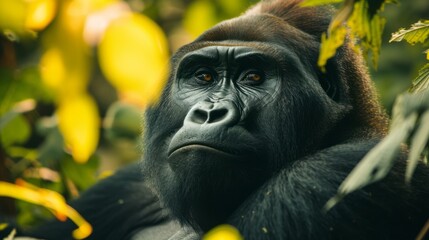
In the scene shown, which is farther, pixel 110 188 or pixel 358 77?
pixel 110 188

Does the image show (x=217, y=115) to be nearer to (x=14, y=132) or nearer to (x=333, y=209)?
(x=333, y=209)

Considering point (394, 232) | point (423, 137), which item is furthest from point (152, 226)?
point (423, 137)

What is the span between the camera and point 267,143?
359 centimetres

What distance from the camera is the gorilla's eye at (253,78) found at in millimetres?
3889

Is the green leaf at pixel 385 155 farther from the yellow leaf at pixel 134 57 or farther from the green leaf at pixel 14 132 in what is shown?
the green leaf at pixel 14 132

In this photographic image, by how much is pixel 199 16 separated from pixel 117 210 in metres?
3.39

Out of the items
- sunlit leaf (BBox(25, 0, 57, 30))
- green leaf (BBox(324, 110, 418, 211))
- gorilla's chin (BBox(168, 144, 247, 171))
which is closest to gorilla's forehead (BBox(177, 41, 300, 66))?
gorilla's chin (BBox(168, 144, 247, 171))

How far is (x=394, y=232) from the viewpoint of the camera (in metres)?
2.94

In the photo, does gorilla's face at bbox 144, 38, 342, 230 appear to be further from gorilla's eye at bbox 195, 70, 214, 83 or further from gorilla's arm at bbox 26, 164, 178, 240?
gorilla's arm at bbox 26, 164, 178, 240

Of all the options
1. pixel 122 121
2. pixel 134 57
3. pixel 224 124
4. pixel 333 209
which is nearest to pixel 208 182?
pixel 224 124

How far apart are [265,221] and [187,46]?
146 centimetres

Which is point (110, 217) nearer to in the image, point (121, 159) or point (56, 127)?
point (56, 127)

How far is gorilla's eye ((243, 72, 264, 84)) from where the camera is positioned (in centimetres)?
389

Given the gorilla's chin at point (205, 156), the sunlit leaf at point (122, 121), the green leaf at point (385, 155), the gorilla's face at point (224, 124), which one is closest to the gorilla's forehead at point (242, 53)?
the gorilla's face at point (224, 124)
